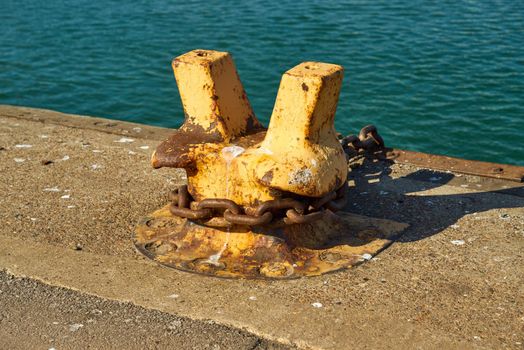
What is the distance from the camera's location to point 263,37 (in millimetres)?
14273

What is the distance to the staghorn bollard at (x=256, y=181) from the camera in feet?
15.2

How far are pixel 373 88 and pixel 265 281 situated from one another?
7854 mm

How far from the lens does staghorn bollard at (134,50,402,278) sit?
4.62m

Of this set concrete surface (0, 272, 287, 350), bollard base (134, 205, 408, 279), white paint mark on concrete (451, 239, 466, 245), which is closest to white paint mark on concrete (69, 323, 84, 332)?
concrete surface (0, 272, 287, 350)

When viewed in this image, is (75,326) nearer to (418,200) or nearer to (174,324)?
(174,324)

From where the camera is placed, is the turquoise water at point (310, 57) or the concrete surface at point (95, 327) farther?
the turquoise water at point (310, 57)

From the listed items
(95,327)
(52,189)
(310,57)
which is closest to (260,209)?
(95,327)

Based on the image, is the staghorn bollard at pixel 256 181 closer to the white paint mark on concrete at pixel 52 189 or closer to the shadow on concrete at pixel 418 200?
the shadow on concrete at pixel 418 200

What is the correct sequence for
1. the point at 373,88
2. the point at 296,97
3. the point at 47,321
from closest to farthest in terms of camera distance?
1. the point at 47,321
2. the point at 296,97
3. the point at 373,88

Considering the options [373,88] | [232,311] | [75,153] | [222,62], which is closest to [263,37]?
[373,88]

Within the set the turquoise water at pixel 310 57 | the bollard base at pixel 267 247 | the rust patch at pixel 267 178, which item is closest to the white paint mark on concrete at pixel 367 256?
the bollard base at pixel 267 247

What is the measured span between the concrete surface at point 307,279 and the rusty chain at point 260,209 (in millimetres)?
313

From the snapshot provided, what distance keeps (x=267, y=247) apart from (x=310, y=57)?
341 inches

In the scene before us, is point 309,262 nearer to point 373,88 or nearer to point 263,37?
point 373,88
